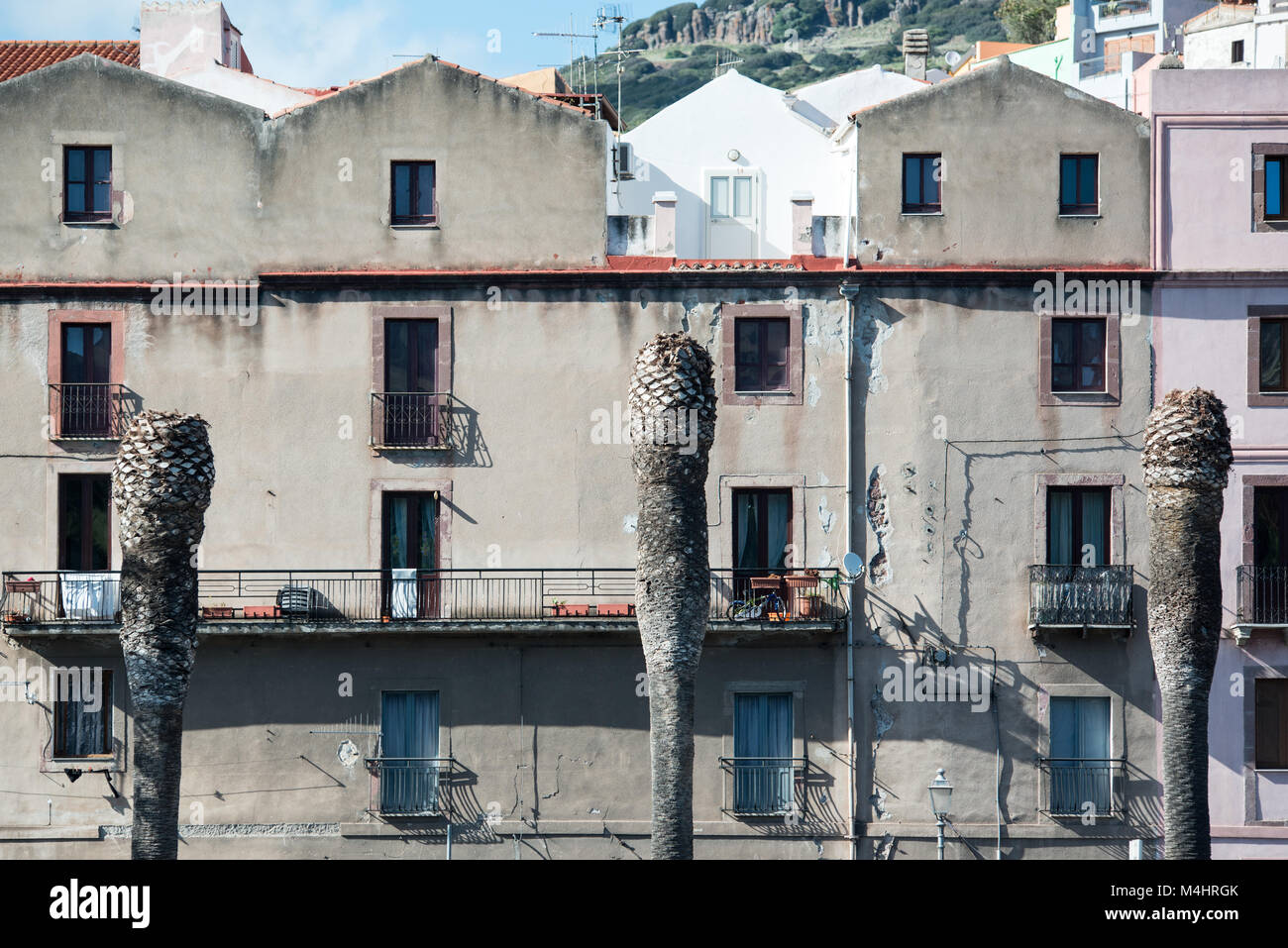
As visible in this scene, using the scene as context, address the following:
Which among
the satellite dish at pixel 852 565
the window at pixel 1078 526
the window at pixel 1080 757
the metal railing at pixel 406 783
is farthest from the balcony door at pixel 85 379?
the window at pixel 1080 757

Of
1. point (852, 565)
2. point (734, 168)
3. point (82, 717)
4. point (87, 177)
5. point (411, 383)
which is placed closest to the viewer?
point (852, 565)

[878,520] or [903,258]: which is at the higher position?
[903,258]

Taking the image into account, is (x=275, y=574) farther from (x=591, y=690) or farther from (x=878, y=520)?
(x=878, y=520)

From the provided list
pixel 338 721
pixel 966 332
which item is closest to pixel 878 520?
pixel 966 332

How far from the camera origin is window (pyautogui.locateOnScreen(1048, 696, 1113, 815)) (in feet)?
114

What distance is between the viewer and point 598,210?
35.9 m

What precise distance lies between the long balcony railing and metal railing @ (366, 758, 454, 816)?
8.49 ft

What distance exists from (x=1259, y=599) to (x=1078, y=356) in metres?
5.46

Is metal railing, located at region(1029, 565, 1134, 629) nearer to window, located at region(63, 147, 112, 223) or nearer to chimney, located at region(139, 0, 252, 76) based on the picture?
window, located at region(63, 147, 112, 223)

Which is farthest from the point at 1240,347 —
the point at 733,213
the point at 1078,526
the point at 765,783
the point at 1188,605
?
the point at 733,213

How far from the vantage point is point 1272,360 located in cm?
3562

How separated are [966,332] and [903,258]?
1813 millimetres

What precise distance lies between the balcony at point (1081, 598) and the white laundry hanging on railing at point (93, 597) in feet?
54.0

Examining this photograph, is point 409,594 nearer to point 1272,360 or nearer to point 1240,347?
point 1240,347
